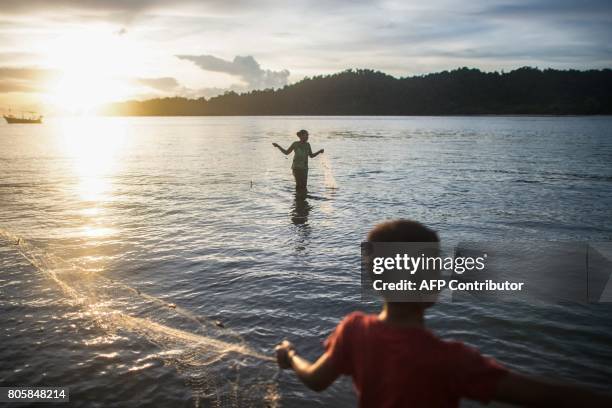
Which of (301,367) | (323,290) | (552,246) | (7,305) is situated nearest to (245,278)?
(323,290)

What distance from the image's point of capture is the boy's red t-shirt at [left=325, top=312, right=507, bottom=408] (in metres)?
2.00

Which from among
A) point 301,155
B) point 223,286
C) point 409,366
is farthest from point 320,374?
point 301,155

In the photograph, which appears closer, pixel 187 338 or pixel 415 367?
pixel 415 367

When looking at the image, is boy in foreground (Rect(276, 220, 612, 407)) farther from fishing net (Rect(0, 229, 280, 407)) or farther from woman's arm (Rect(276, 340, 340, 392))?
fishing net (Rect(0, 229, 280, 407))

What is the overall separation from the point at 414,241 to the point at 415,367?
22.5 inches

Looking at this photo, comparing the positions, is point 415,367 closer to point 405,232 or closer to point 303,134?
point 405,232

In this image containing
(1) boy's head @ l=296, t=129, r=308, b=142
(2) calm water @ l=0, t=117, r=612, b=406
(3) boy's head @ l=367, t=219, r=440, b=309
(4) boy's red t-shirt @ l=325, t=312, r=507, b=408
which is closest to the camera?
(4) boy's red t-shirt @ l=325, t=312, r=507, b=408

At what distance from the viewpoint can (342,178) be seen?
2786 cm

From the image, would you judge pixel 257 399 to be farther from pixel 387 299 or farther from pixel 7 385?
pixel 387 299

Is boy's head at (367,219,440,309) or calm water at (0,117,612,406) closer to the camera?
boy's head at (367,219,440,309)

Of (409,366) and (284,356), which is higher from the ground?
(409,366)

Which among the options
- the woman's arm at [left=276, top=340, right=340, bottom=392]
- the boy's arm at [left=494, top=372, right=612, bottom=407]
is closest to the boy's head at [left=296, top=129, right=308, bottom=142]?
the woman's arm at [left=276, top=340, right=340, bottom=392]

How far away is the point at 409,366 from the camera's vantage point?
2.11 meters

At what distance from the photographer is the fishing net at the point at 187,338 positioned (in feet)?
18.9
